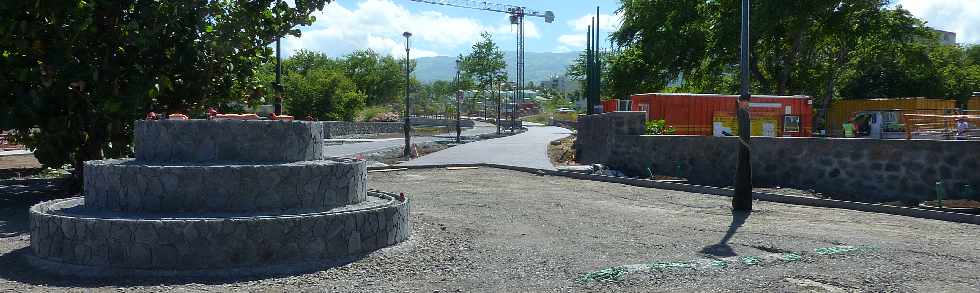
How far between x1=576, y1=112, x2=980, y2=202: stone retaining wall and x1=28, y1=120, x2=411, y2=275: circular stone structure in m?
11.3

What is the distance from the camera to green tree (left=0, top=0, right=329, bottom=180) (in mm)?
13477

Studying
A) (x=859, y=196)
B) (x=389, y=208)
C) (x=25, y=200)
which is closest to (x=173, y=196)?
(x=389, y=208)

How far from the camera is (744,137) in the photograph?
41.6 feet

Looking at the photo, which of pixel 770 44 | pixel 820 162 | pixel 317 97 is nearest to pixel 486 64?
pixel 317 97

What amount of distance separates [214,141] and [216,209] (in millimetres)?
1152

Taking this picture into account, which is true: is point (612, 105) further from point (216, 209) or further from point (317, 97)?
point (317, 97)

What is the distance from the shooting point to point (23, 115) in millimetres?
13523

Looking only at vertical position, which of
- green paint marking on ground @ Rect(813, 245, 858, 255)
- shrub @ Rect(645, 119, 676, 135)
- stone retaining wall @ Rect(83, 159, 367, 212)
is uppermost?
shrub @ Rect(645, 119, 676, 135)

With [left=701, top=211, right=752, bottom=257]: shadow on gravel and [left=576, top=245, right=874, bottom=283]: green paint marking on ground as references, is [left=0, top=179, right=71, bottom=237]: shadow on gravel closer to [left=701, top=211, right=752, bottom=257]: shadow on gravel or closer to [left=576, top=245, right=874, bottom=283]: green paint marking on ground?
[left=576, top=245, right=874, bottom=283]: green paint marking on ground

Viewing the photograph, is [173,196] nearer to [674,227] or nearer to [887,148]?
[674,227]

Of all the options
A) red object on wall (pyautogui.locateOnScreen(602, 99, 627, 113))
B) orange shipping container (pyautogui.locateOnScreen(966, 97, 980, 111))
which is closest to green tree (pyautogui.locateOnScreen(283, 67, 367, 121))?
red object on wall (pyautogui.locateOnScreen(602, 99, 627, 113))

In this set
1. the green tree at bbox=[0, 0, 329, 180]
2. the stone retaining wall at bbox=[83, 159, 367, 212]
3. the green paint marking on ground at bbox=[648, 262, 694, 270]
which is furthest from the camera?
the green tree at bbox=[0, 0, 329, 180]

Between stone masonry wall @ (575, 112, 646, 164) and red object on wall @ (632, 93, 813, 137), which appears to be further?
red object on wall @ (632, 93, 813, 137)

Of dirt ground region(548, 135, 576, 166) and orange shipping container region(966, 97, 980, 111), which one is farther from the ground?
orange shipping container region(966, 97, 980, 111)
